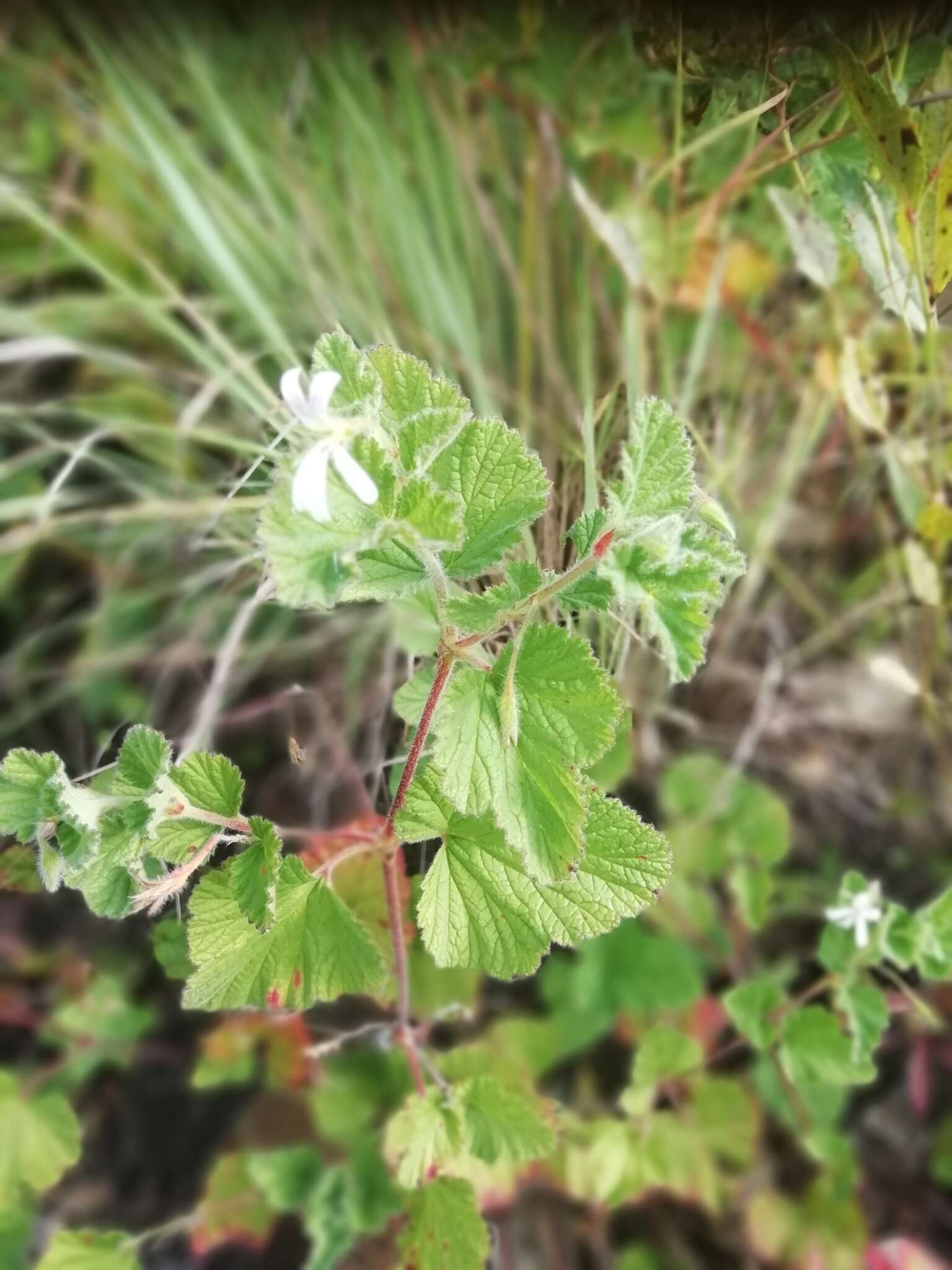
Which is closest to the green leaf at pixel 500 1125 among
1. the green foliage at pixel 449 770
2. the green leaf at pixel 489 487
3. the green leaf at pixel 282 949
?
the green foliage at pixel 449 770

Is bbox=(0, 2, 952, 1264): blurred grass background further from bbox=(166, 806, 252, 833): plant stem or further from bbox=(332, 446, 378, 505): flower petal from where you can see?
bbox=(332, 446, 378, 505): flower petal

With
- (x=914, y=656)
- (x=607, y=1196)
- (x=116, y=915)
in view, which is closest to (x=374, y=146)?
(x=914, y=656)

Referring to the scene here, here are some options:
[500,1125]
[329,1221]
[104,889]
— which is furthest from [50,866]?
[329,1221]

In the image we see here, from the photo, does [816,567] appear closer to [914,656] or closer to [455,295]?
[914,656]

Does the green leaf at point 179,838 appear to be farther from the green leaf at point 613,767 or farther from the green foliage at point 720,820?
the green foliage at point 720,820

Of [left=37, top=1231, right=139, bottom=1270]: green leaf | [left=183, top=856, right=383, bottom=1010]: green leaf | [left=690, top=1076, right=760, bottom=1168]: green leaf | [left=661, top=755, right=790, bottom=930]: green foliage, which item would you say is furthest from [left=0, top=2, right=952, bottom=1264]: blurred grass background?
[left=37, top=1231, right=139, bottom=1270]: green leaf
